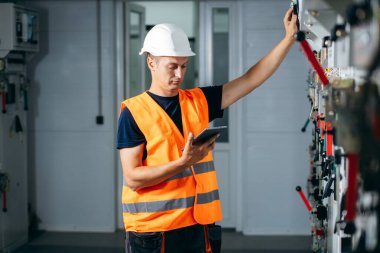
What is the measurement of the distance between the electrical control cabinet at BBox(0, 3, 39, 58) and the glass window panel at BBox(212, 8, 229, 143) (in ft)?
5.92

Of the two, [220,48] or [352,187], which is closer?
[352,187]

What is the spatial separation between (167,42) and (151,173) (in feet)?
1.91

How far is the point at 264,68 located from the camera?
8.98ft

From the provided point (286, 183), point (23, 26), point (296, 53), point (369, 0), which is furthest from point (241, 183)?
point (369, 0)

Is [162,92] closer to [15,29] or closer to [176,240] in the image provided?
[176,240]

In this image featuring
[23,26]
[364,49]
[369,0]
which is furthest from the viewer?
[23,26]

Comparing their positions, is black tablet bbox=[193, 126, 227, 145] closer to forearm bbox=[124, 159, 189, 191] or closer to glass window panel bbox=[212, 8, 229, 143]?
forearm bbox=[124, 159, 189, 191]

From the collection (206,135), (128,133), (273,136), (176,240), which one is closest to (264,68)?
(206,135)

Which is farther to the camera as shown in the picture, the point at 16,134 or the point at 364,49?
the point at 16,134

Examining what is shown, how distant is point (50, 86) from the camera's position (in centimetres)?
614

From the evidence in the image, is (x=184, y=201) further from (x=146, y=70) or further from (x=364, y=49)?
(x=146, y=70)

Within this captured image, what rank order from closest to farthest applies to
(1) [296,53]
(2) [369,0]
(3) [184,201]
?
(2) [369,0] → (3) [184,201] → (1) [296,53]

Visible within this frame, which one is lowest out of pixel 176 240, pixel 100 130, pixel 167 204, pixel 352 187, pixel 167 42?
pixel 176 240

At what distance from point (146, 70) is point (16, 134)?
180 centimetres
